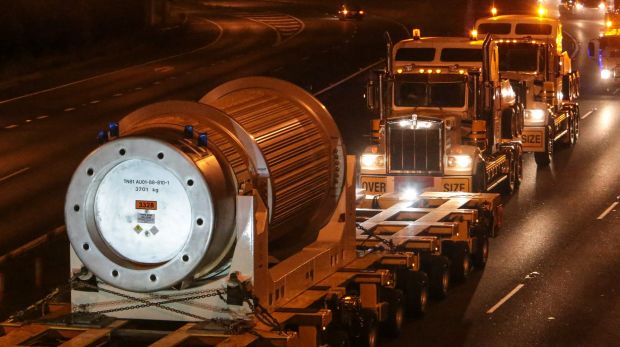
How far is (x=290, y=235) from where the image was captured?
17.5 metres

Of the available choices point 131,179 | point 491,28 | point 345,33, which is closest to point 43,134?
point 491,28

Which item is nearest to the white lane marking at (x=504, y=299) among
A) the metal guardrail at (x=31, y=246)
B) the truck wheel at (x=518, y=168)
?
the metal guardrail at (x=31, y=246)

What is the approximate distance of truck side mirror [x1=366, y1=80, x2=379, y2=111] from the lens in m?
30.4

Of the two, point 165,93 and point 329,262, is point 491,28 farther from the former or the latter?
point 329,262

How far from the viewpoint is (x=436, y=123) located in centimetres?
2969

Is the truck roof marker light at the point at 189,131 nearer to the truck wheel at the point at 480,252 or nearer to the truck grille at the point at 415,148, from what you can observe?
the truck wheel at the point at 480,252

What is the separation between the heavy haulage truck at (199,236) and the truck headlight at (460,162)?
12.8 metres

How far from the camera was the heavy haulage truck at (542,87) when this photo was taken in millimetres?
37562

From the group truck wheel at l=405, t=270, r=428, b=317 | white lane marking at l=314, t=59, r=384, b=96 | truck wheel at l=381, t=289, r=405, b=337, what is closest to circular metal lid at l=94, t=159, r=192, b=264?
truck wheel at l=381, t=289, r=405, b=337

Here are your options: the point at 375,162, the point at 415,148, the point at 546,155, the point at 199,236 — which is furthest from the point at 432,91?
the point at 199,236

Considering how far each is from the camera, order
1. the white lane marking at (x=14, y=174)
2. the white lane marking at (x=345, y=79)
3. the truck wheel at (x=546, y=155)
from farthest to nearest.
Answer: the white lane marking at (x=345, y=79)
the truck wheel at (x=546, y=155)
the white lane marking at (x=14, y=174)

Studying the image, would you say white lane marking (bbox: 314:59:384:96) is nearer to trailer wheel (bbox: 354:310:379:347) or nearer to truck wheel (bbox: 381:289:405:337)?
truck wheel (bbox: 381:289:405:337)

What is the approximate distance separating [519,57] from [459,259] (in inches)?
646

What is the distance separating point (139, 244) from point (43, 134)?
26.7m
